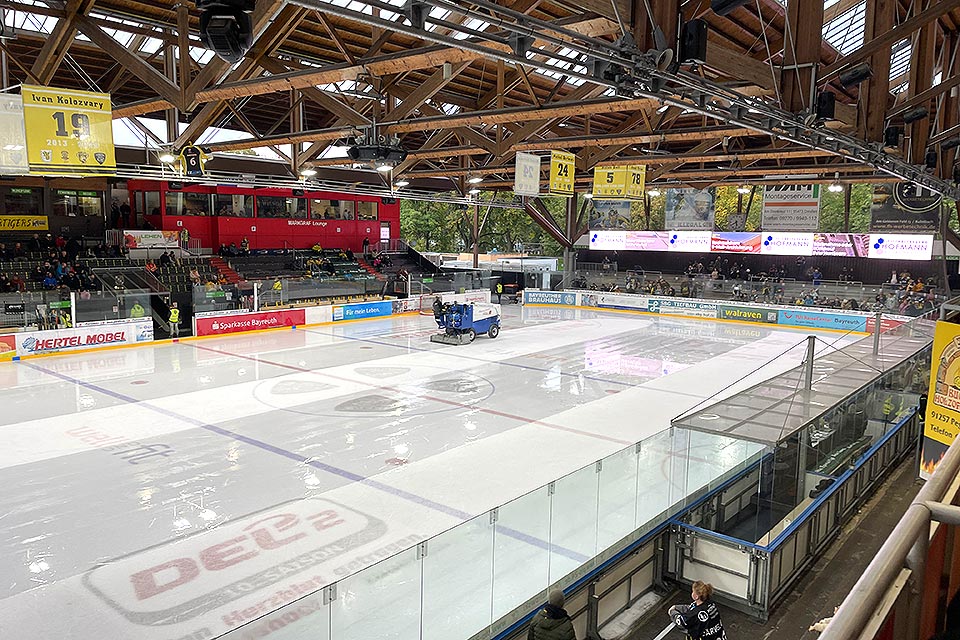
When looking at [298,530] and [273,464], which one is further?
[273,464]

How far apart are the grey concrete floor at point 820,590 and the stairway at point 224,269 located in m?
27.5

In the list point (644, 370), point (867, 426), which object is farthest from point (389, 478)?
point (644, 370)

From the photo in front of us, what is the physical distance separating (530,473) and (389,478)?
2.19 metres

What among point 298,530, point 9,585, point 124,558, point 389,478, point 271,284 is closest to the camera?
point 9,585

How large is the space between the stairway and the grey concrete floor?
2750 cm

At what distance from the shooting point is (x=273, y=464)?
11.2 meters

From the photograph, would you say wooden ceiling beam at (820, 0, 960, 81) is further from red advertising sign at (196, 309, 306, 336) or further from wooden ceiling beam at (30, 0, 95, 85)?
red advertising sign at (196, 309, 306, 336)

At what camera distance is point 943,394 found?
8297mm

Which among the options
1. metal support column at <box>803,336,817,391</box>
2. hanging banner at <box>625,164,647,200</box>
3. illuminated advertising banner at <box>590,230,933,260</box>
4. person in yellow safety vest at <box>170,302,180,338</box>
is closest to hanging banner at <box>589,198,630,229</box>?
illuminated advertising banner at <box>590,230,933,260</box>

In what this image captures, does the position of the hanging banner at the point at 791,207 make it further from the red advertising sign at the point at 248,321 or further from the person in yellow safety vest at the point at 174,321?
the person in yellow safety vest at the point at 174,321

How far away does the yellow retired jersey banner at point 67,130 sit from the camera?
1244 centimetres

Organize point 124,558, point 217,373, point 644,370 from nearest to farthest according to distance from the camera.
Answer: point 124,558
point 217,373
point 644,370

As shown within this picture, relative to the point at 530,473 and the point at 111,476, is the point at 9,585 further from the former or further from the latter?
the point at 530,473

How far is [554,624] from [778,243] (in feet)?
108
